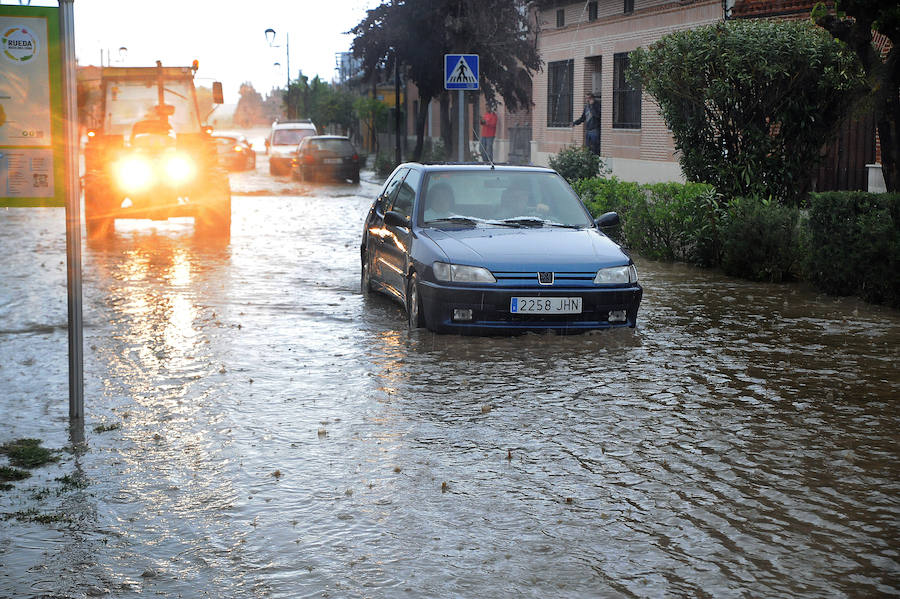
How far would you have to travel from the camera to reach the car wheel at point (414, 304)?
1034cm

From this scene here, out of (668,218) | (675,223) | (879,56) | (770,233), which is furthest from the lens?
(668,218)

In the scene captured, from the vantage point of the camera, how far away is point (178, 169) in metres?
20.1

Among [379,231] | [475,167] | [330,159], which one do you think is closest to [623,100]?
[330,159]

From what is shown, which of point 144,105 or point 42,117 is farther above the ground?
point 144,105

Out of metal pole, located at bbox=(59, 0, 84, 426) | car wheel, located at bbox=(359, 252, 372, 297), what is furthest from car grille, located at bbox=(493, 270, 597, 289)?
metal pole, located at bbox=(59, 0, 84, 426)

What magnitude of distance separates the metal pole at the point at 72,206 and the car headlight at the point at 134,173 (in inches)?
514

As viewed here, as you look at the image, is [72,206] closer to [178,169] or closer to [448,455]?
[448,455]

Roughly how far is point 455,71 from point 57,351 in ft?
36.0

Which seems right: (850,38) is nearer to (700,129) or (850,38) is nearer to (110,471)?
(700,129)

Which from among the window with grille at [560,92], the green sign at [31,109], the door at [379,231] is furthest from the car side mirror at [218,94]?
the window with grille at [560,92]

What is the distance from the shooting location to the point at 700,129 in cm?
1684

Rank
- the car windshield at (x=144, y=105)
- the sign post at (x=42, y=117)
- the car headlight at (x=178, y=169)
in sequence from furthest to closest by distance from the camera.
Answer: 1. the car windshield at (x=144, y=105)
2. the car headlight at (x=178, y=169)
3. the sign post at (x=42, y=117)

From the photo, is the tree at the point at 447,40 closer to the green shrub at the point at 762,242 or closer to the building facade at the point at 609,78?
the building facade at the point at 609,78

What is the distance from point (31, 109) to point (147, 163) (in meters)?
13.3
